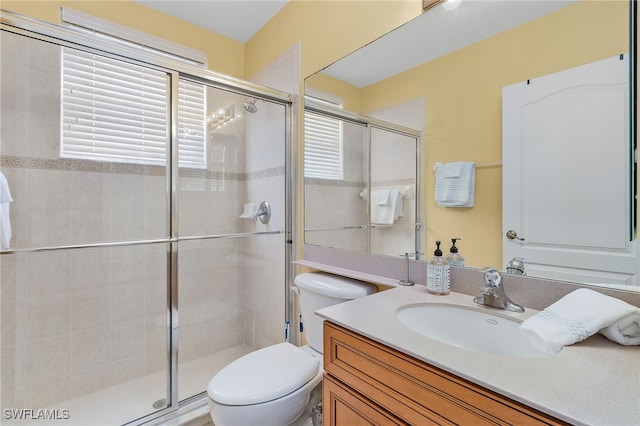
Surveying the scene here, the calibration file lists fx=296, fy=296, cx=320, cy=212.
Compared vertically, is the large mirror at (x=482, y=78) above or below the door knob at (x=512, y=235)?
above

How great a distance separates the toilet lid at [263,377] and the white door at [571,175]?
91 cm

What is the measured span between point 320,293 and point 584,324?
98cm

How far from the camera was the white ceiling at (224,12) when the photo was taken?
206cm

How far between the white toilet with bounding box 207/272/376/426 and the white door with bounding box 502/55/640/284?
71 centimetres

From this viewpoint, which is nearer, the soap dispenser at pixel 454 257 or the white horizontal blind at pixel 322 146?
the soap dispenser at pixel 454 257

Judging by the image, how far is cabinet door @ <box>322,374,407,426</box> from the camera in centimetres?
74

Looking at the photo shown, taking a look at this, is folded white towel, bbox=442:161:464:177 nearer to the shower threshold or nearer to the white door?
the white door

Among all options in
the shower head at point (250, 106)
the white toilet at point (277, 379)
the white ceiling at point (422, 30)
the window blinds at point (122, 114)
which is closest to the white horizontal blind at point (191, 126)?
the window blinds at point (122, 114)

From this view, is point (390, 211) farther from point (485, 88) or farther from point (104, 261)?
point (104, 261)

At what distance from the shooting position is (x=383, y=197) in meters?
1.46

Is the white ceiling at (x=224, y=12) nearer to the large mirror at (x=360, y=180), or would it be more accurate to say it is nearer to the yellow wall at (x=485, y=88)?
the large mirror at (x=360, y=180)

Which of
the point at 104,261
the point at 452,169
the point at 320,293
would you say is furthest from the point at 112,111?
the point at 452,169

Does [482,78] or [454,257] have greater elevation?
→ [482,78]

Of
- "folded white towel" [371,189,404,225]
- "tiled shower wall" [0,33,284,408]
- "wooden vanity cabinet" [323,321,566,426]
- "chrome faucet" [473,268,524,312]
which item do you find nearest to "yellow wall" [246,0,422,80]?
"tiled shower wall" [0,33,284,408]
